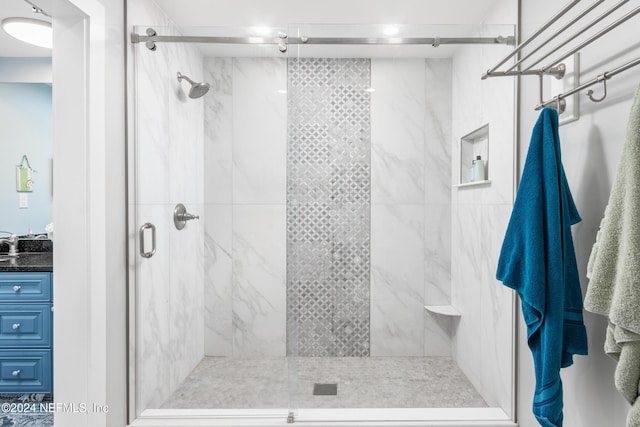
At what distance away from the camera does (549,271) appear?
3.88 ft

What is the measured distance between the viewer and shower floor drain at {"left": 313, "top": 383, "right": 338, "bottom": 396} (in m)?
1.74

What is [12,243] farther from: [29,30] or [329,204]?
[329,204]

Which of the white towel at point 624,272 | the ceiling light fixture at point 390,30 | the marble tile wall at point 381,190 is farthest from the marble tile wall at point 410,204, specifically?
the white towel at point 624,272

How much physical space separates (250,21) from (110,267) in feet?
4.84

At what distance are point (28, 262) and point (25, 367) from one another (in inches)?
25.0

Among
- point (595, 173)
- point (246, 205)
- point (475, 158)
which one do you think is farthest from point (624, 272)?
point (246, 205)

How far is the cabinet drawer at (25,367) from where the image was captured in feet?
7.41

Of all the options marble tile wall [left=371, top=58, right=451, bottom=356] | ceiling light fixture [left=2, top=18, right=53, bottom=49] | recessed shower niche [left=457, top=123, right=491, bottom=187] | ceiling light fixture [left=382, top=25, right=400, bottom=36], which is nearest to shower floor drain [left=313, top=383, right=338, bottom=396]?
marble tile wall [left=371, top=58, right=451, bottom=356]

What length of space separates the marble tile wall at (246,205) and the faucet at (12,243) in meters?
1.74

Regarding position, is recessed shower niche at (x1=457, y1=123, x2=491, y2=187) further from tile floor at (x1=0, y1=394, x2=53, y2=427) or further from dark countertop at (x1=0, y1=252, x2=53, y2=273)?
tile floor at (x1=0, y1=394, x2=53, y2=427)

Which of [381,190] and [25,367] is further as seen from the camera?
[25,367]

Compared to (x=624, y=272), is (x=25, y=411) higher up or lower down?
lower down

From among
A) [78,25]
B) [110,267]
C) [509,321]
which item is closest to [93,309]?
[110,267]

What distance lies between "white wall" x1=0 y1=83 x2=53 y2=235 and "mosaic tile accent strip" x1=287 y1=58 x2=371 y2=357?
2088mm
